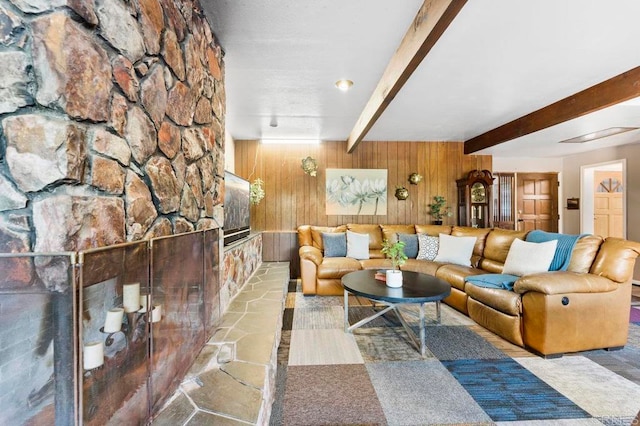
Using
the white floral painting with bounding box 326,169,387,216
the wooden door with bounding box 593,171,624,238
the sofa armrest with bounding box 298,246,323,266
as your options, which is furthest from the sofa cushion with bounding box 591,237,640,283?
the wooden door with bounding box 593,171,624,238

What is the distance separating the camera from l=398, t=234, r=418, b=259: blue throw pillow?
163 inches

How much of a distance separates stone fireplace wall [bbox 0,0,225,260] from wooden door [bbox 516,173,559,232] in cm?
682

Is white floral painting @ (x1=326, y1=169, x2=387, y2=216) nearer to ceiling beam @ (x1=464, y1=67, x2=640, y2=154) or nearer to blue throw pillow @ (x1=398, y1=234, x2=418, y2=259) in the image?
blue throw pillow @ (x1=398, y1=234, x2=418, y2=259)

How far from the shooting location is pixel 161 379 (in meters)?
1.09

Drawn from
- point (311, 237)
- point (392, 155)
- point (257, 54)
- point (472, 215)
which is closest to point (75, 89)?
point (257, 54)

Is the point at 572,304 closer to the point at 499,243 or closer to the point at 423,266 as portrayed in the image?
the point at 499,243

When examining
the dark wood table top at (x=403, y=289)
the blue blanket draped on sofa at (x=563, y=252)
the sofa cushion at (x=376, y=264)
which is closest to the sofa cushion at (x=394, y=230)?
the sofa cushion at (x=376, y=264)

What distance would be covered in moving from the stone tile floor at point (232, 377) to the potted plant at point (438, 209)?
3.54m

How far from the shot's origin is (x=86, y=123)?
0.79 metres

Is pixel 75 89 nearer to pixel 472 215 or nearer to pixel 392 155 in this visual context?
pixel 392 155

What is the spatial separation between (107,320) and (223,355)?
83 cm

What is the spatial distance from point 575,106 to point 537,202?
379 cm

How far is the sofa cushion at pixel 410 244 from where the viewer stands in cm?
414

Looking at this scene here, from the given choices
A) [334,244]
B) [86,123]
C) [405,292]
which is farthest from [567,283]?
[86,123]
